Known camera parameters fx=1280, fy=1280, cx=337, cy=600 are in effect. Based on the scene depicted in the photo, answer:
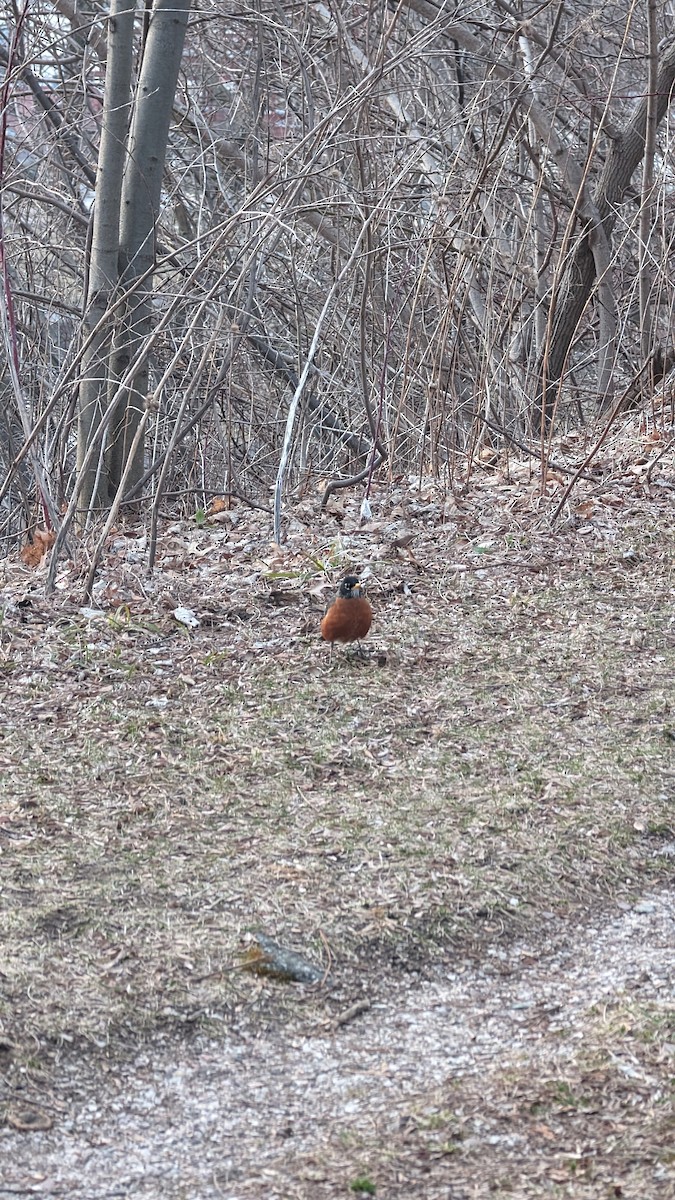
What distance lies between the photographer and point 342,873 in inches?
137

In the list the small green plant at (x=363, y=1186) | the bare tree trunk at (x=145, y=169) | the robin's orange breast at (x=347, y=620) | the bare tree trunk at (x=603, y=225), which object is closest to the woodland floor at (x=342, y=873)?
the small green plant at (x=363, y=1186)

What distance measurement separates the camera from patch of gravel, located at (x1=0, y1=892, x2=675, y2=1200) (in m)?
2.39

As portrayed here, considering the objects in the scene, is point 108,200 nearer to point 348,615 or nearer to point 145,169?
point 145,169

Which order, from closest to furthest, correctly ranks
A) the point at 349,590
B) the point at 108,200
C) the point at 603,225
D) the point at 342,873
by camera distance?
1. the point at 342,873
2. the point at 349,590
3. the point at 108,200
4. the point at 603,225

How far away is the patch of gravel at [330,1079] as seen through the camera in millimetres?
2387

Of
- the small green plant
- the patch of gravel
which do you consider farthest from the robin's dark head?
the small green plant

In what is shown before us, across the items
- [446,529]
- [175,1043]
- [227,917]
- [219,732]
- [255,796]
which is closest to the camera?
[175,1043]

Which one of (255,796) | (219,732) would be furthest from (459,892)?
(219,732)

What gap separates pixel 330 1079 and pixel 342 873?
2.71ft

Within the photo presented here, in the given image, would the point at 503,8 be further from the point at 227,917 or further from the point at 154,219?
the point at 227,917

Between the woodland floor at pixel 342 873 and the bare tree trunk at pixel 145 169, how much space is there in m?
0.84

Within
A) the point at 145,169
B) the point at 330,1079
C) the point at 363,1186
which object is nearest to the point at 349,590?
the point at 330,1079

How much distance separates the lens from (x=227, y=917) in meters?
3.27

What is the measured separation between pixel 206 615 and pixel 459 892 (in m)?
2.12
